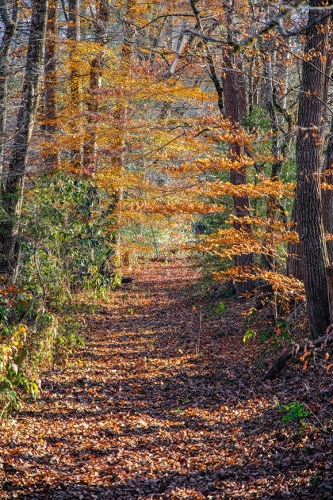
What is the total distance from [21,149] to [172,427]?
5354mm

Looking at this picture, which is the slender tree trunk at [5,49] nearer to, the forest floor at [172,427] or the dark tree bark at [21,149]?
the dark tree bark at [21,149]

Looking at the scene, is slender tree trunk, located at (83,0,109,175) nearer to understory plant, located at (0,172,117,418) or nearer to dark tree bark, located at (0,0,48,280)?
understory plant, located at (0,172,117,418)

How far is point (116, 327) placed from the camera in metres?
12.6

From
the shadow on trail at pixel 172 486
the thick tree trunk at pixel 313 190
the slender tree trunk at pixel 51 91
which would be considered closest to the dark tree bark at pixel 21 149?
the slender tree trunk at pixel 51 91

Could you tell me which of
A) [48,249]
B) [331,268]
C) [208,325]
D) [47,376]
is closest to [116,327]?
[208,325]

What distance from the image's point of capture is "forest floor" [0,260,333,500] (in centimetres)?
Result: 512

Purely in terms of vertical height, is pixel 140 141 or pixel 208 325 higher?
pixel 140 141

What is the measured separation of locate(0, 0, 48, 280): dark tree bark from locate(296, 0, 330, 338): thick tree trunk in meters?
4.50

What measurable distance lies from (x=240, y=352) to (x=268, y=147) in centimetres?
465

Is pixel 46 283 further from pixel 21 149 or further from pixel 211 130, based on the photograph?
pixel 211 130

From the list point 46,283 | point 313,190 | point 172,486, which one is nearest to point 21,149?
point 46,283

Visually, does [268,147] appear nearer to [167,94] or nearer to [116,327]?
[167,94]

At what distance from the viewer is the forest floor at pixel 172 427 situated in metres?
5.12

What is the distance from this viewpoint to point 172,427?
270 inches
